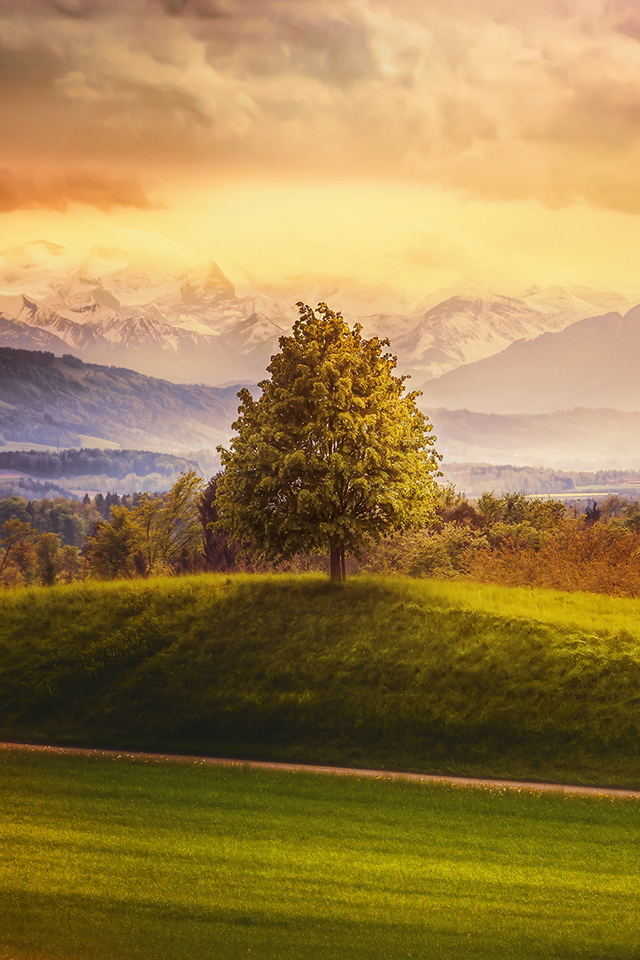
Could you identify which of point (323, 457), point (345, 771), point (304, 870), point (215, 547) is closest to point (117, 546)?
point (215, 547)

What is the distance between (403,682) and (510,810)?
19.8 ft

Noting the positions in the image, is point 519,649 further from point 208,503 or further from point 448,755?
point 208,503

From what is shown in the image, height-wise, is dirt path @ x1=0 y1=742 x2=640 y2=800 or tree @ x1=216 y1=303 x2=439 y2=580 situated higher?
tree @ x1=216 y1=303 x2=439 y2=580

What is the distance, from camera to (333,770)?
59.4ft

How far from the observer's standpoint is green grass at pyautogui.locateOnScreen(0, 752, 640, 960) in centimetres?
1016

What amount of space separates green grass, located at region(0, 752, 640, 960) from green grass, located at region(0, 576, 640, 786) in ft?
8.90

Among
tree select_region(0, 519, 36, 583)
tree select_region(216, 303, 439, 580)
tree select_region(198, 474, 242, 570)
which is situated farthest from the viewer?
tree select_region(0, 519, 36, 583)

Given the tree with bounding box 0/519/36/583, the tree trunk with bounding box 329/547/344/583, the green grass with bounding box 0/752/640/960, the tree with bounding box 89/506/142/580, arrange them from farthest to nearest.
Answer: the tree with bounding box 0/519/36/583 < the tree with bounding box 89/506/142/580 < the tree trunk with bounding box 329/547/344/583 < the green grass with bounding box 0/752/640/960

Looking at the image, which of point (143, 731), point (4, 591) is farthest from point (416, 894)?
point (4, 591)

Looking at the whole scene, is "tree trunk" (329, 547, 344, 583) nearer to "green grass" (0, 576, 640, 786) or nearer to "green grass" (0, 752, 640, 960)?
"green grass" (0, 576, 640, 786)

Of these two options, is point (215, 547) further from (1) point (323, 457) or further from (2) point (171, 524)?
(2) point (171, 524)

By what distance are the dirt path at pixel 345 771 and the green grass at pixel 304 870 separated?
63 cm

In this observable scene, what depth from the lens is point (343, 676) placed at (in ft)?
70.7

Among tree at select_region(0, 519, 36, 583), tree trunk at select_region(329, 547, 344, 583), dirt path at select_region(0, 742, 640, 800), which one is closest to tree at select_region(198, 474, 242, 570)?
tree trunk at select_region(329, 547, 344, 583)
